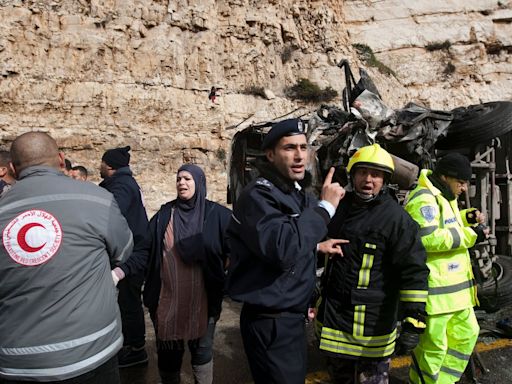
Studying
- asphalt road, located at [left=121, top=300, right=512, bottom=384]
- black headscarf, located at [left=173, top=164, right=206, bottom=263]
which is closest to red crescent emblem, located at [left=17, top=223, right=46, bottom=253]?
black headscarf, located at [left=173, top=164, right=206, bottom=263]

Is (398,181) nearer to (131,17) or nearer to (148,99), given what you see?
(148,99)

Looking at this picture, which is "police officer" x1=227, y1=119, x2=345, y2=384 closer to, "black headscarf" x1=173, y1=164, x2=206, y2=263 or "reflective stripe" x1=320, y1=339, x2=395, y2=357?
"reflective stripe" x1=320, y1=339, x2=395, y2=357

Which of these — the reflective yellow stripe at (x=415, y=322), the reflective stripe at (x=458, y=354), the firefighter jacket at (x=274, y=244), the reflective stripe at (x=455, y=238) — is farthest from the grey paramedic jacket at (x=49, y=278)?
the reflective stripe at (x=458, y=354)

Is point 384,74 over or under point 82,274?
over

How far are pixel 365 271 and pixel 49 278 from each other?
177 centimetres

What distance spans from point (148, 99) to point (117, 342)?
54.3 feet

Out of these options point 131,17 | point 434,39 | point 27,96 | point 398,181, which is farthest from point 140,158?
point 434,39

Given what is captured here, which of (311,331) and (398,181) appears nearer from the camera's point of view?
(311,331)

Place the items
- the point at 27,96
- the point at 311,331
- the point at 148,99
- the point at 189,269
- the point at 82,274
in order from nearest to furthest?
the point at 82,274 → the point at 189,269 → the point at 311,331 → the point at 27,96 → the point at 148,99

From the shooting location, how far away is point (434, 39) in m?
27.0

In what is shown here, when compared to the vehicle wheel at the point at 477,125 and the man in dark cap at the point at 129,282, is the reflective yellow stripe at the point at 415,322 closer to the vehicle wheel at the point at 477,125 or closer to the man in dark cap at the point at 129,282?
the man in dark cap at the point at 129,282

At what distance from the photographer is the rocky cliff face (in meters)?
16.1

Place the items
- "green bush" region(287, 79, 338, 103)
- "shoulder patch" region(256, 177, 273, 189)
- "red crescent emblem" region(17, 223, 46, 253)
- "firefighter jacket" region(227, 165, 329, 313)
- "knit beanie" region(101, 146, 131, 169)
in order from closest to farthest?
1. "red crescent emblem" region(17, 223, 46, 253)
2. "firefighter jacket" region(227, 165, 329, 313)
3. "shoulder patch" region(256, 177, 273, 189)
4. "knit beanie" region(101, 146, 131, 169)
5. "green bush" region(287, 79, 338, 103)

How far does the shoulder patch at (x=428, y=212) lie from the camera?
288 centimetres
